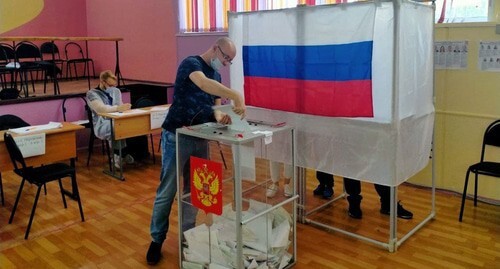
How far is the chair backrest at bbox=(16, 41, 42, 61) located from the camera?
292 inches

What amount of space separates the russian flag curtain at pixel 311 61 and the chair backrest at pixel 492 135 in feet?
4.93

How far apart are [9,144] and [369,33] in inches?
103

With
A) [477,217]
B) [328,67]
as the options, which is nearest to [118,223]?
[328,67]

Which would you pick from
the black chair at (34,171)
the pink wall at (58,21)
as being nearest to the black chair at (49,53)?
the pink wall at (58,21)

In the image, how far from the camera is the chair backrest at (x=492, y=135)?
12.3 feet

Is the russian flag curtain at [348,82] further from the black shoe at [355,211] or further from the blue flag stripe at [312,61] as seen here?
the black shoe at [355,211]

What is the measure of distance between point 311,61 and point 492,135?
68.6 inches

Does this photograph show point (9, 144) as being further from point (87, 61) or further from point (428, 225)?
point (87, 61)

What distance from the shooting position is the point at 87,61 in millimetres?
8805

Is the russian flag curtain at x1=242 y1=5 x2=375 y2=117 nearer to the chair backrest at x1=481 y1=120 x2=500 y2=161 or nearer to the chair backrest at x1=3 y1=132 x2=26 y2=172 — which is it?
the chair backrest at x1=481 y1=120 x2=500 y2=161

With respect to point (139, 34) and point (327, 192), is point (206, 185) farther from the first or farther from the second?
point (139, 34)

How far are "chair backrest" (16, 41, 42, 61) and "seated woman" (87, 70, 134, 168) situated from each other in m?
3.12

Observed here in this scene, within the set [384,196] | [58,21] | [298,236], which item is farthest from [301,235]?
[58,21]

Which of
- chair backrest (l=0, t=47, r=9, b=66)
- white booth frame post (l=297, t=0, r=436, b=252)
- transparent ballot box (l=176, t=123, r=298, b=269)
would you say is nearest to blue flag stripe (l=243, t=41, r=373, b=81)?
white booth frame post (l=297, t=0, r=436, b=252)
